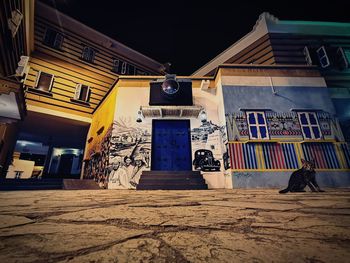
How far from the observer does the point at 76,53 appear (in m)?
11.5

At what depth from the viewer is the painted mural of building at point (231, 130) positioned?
6500mm

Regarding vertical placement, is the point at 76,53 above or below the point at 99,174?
above

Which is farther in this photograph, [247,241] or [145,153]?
[145,153]

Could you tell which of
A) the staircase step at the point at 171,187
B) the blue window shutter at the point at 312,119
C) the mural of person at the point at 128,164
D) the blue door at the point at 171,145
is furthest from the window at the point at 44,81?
the blue window shutter at the point at 312,119

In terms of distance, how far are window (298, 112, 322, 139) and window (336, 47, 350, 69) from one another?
17.0ft

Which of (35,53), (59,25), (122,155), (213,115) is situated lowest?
(122,155)

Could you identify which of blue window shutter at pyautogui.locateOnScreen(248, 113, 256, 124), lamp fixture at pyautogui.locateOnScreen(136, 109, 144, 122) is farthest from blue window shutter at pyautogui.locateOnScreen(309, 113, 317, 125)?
lamp fixture at pyautogui.locateOnScreen(136, 109, 144, 122)

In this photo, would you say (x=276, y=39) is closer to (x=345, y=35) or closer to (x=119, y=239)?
(x=345, y=35)

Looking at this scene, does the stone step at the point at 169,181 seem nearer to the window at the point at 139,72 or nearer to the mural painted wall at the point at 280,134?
the mural painted wall at the point at 280,134

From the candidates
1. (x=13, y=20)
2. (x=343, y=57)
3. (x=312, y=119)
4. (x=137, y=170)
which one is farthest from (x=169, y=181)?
(x=343, y=57)

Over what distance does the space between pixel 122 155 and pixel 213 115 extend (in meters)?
4.59

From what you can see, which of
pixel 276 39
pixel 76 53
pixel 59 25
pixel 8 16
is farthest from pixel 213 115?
pixel 59 25

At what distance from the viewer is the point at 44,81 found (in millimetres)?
9898

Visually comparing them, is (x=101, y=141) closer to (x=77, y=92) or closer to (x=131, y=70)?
(x=77, y=92)
